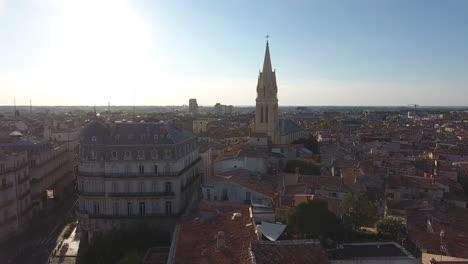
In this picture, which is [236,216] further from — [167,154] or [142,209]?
[142,209]

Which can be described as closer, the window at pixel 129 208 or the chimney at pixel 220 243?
the chimney at pixel 220 243

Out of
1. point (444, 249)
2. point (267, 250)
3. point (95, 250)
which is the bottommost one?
point (95, 250)

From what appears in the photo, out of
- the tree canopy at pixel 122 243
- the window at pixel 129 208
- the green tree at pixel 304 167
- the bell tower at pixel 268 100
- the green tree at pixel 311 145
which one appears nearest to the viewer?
the tree canopy at pixel 122 243

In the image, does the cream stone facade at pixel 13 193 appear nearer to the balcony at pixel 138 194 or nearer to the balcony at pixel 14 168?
the balcony at pixel 14 168

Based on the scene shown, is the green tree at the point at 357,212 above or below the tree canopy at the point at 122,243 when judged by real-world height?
above

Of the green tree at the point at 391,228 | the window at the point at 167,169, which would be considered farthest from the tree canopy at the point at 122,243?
the green tree at the point at 391,228

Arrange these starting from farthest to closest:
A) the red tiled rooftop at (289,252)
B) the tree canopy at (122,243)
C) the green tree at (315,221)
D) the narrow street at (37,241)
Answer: the narrow street at (37,241) < the tree canopy at (122,243) < the green tree at (315,221) < the red tiled rooftop at (289,252)

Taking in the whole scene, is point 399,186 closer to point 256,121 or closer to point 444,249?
point 444,249

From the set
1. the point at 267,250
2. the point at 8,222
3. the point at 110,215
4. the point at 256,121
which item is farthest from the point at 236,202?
the point at 256,121
